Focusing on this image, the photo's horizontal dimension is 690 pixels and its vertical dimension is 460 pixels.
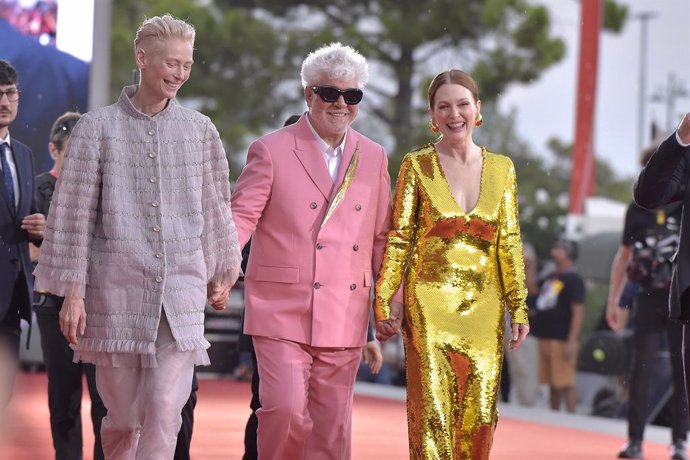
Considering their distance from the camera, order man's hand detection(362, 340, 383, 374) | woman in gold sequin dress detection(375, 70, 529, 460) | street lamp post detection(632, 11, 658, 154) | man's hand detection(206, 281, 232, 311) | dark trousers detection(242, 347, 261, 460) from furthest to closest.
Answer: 1. street lamp post detection(632, 11, 658, 154)
2. dark trousers detection(242, 347, 261, 460)
3. man's hand detection(362, 340, 383, 374)
4. woman in gold sequin dress detection(375, 70, 529, 460)
5. man's hand detection(206, 281, 232, 311)

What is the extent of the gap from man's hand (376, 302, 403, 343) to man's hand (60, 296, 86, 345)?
3.64 feet

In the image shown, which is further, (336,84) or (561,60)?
(561,60)

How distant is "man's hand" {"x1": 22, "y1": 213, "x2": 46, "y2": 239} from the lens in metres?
5.27

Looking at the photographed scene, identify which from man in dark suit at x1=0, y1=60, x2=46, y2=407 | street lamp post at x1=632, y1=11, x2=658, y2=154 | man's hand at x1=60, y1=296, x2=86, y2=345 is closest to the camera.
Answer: man's hand at x1=60, y1=296, x2=86, y2=345

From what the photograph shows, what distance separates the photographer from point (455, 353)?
15.4 feet

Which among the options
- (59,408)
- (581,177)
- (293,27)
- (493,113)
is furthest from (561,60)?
(59,408)

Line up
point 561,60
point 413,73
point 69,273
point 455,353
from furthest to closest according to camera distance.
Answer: point 561,60 < point 413,73 < point 455,353 < point 69,273

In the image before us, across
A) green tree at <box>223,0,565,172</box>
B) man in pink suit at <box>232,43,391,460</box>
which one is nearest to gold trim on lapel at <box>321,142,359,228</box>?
man in pink suit at <box>232,43,391,460</box>

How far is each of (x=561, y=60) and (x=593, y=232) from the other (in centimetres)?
560

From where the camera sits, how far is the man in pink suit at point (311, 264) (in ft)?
15.3

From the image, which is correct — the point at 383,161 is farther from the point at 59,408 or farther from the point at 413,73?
the point at 413,73

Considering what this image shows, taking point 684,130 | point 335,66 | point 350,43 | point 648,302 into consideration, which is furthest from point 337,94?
point 350,43

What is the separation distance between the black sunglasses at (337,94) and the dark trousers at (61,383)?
1578 mm

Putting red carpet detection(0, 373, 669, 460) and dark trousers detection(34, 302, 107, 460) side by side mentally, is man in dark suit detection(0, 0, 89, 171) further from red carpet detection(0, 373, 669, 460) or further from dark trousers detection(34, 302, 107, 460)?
red carpet detection(0, 373, 669, 460)
